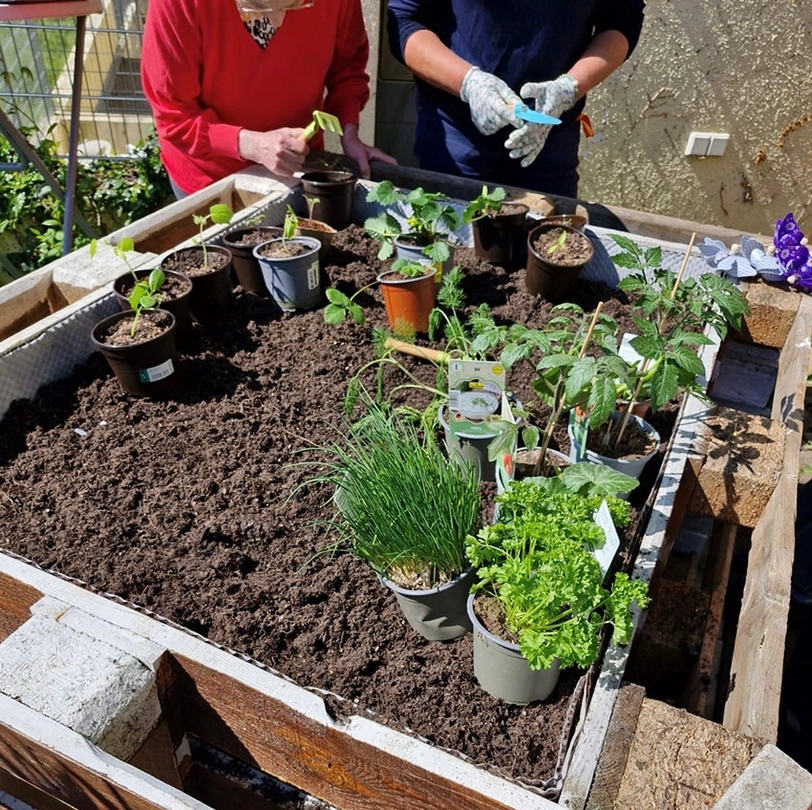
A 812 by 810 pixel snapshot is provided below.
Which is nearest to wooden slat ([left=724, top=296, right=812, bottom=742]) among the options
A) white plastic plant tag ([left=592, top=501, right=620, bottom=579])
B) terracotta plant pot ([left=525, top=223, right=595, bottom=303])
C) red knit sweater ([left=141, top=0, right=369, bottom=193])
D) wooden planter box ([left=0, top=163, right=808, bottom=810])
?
wooden planter box ([left=0, top=163, right=808, bottom=810])

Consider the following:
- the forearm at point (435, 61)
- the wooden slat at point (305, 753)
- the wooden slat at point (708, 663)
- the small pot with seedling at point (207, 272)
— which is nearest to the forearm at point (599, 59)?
the forearm at point (435, 61)

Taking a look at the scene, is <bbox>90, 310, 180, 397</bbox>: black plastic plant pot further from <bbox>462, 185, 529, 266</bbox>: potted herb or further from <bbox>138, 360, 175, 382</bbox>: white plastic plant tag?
<bbox>462, 185, 529, 266</bbox>: potted herb

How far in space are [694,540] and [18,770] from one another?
1983 millimetres

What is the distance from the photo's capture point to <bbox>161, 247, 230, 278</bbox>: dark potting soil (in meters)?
2.12

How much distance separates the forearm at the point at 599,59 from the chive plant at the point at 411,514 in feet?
5.99

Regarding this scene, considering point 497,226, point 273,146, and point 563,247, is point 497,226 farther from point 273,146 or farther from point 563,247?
point 273,146

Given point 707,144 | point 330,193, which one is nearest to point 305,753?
point 330,193

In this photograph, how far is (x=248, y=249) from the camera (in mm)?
2256

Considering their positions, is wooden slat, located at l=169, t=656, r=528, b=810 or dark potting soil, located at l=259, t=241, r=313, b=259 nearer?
wooden slat, located at l=169, t=656, r=528, b=810

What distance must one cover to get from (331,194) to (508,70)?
2.68 feet

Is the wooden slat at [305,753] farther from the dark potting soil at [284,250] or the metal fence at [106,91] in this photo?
the metal fence at [106,91]

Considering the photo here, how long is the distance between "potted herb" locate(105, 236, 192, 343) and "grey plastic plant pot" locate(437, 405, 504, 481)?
90 centimetres

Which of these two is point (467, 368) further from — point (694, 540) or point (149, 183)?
point (149, 183)

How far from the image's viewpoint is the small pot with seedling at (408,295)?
6.81 ft
